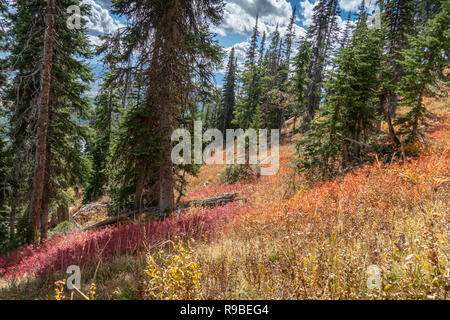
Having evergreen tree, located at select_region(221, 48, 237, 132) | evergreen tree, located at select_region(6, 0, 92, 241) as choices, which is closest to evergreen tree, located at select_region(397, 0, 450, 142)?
evergreen tree, located at select_region(6, 0, 92, 241)

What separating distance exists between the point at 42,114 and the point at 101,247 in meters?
6.19

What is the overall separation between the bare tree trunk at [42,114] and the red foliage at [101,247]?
4.59 ft

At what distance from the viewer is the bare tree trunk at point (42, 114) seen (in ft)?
25.4

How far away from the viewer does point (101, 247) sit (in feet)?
18.1

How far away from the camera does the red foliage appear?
4648 millimetres

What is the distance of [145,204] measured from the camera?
10.5 m

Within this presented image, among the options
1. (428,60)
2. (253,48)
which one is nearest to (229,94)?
(253,48)

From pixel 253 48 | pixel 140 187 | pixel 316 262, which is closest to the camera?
pixel 316 262

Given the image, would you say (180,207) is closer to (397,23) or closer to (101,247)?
(101,247)

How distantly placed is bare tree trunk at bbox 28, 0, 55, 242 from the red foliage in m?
1.40

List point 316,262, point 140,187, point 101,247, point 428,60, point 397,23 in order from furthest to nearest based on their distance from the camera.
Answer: point 397,23 → point 428,60 → point 140,187 → point 101,247 → point 316,262

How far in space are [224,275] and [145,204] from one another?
887cm

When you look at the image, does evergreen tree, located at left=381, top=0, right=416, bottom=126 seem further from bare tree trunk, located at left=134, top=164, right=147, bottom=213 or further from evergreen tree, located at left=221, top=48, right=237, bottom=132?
evergreen tree, located at left=221, top=48, right=237, bottom=132
